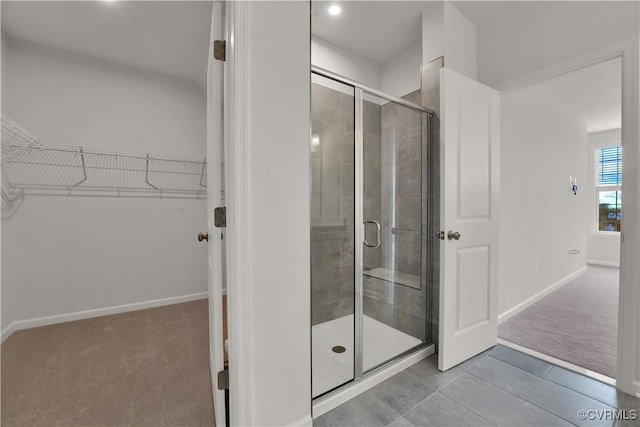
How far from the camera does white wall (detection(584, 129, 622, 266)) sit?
5.32 metres

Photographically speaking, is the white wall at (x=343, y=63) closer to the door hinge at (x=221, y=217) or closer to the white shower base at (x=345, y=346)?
the door hinge at (x=221, y=217)

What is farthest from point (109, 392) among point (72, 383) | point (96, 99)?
point (96, 99)

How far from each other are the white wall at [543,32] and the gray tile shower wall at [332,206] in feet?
4.83

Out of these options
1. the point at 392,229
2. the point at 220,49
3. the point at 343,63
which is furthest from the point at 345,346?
the point at 343,63

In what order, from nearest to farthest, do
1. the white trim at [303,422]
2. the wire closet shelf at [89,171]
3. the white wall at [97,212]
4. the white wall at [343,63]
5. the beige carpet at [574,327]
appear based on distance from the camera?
the white trim at [303,422] < the beige carpet at [574,327] < the wire closet shelf at [89,171] < the white wall at [97,212] < the white wall at [343,63]

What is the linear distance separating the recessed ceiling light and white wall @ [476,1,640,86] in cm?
111

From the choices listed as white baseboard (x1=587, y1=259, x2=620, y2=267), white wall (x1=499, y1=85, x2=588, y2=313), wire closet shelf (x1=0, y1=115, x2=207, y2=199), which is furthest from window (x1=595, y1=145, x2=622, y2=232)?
wire closet shelf (x1=0, y1=115, x2=207, y2=199)

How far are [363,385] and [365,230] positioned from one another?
37.8 inches

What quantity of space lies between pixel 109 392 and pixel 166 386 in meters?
0.32

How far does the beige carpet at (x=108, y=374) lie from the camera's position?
1550mm

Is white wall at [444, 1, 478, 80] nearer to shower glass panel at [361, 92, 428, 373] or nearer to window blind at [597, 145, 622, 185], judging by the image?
shower glass panel at [361, 92, 428, 373]

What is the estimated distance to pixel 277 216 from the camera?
1181mm

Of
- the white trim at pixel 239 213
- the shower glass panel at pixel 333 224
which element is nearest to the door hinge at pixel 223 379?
the white trim at pixel 239 213

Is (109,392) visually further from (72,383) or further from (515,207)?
(515,207)
